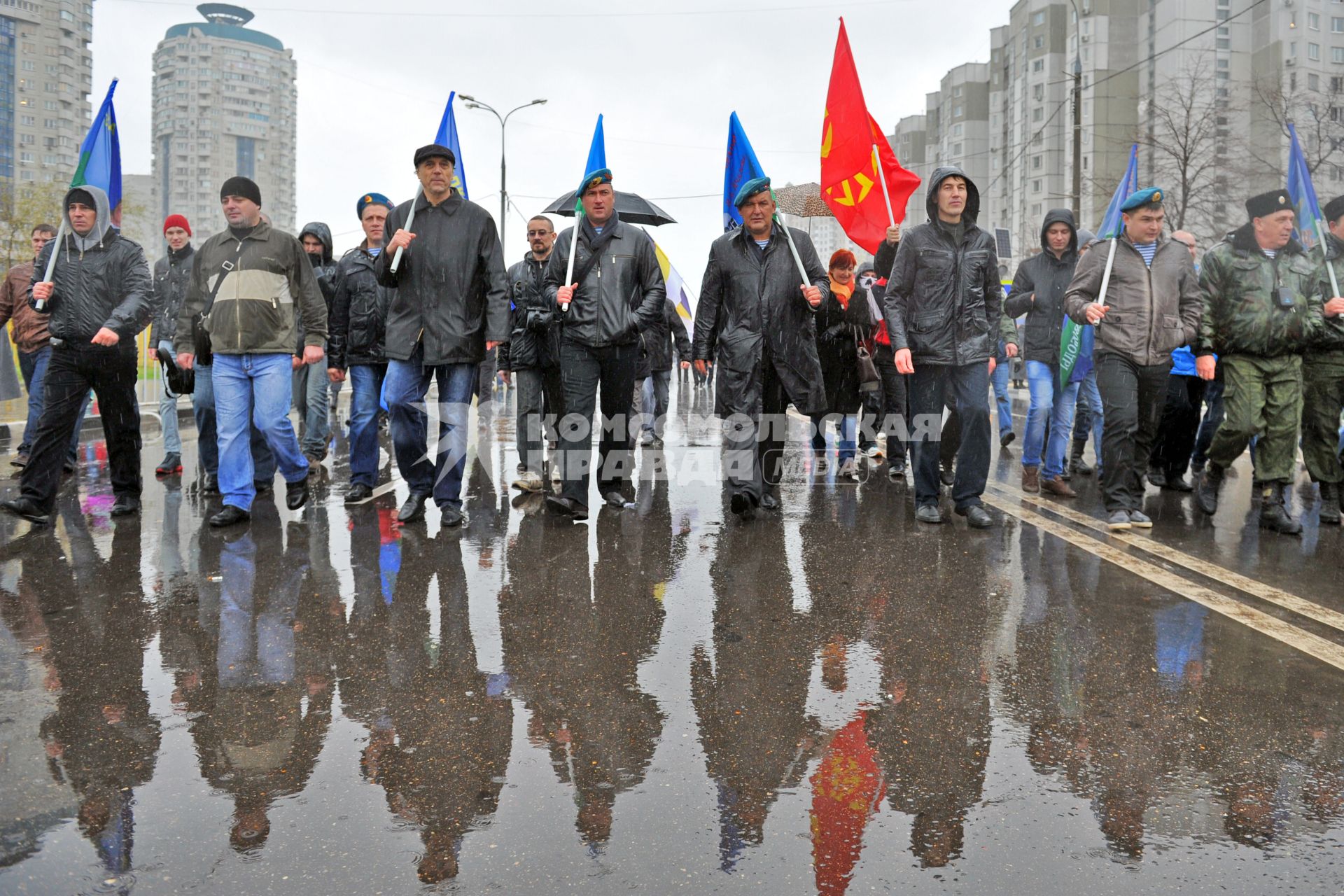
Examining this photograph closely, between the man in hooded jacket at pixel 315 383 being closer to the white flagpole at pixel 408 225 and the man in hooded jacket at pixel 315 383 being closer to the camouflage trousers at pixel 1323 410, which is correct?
the white flagpole at pixel 408 225

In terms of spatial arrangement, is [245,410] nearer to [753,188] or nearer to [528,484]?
[528,484]

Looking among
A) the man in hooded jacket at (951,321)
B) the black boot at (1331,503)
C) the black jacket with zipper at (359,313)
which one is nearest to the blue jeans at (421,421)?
the black jacket with zipper at (359,313)

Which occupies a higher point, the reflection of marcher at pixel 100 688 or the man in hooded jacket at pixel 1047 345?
the man in hooded jacket at pixel 1047 345

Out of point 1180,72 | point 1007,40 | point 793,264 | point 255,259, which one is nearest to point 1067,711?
point 793,264

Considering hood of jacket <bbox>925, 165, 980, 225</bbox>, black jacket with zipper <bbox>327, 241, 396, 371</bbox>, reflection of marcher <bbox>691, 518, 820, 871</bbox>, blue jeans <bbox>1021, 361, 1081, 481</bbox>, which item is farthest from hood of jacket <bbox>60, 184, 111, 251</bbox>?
blue jeans <bbox>1021, 361, 1081, 481</bbox>

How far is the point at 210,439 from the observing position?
8.66m

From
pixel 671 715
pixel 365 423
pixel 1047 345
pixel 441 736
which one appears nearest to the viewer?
pixel 441 736

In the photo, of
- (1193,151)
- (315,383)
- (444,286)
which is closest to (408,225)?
(444,286)

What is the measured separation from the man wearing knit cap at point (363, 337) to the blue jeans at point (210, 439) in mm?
582

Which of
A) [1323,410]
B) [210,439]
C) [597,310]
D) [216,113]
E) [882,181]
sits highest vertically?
[216,113]

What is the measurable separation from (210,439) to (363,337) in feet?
4.38

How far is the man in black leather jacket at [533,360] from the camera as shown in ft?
29.0

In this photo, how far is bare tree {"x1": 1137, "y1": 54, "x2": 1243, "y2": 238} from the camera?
116 feet

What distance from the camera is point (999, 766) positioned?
10.6 feet
